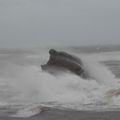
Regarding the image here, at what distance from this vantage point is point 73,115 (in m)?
19.8

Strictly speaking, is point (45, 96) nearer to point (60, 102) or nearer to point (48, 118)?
point (60, 102)

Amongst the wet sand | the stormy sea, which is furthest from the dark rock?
the wet sand

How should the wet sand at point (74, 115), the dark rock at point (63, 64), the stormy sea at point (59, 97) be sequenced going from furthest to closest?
the dark rock at point (63, 64) → the stormy sea at point (59, 97) → the wet sand at point (74, 115)

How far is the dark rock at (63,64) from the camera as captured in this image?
105 feet

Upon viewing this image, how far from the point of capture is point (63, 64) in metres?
32.3

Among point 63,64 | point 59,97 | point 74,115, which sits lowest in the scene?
point 74,115

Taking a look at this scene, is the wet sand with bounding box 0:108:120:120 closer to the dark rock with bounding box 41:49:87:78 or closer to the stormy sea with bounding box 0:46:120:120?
the stormy sea with bounding box 0:46:120:120

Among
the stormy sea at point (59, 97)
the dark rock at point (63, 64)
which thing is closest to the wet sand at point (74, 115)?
the stormy sea at point (59, 97)

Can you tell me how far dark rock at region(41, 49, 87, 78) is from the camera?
105ft

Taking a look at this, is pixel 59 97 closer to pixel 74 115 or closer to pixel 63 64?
pixel 74 115

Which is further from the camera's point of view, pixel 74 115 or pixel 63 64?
pixel 63 64


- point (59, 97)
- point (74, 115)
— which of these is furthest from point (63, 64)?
point (74, 115)

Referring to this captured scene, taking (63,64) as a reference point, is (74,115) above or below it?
below

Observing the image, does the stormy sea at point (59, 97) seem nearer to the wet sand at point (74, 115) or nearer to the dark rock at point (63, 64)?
the wet sand at point (74, 115)
